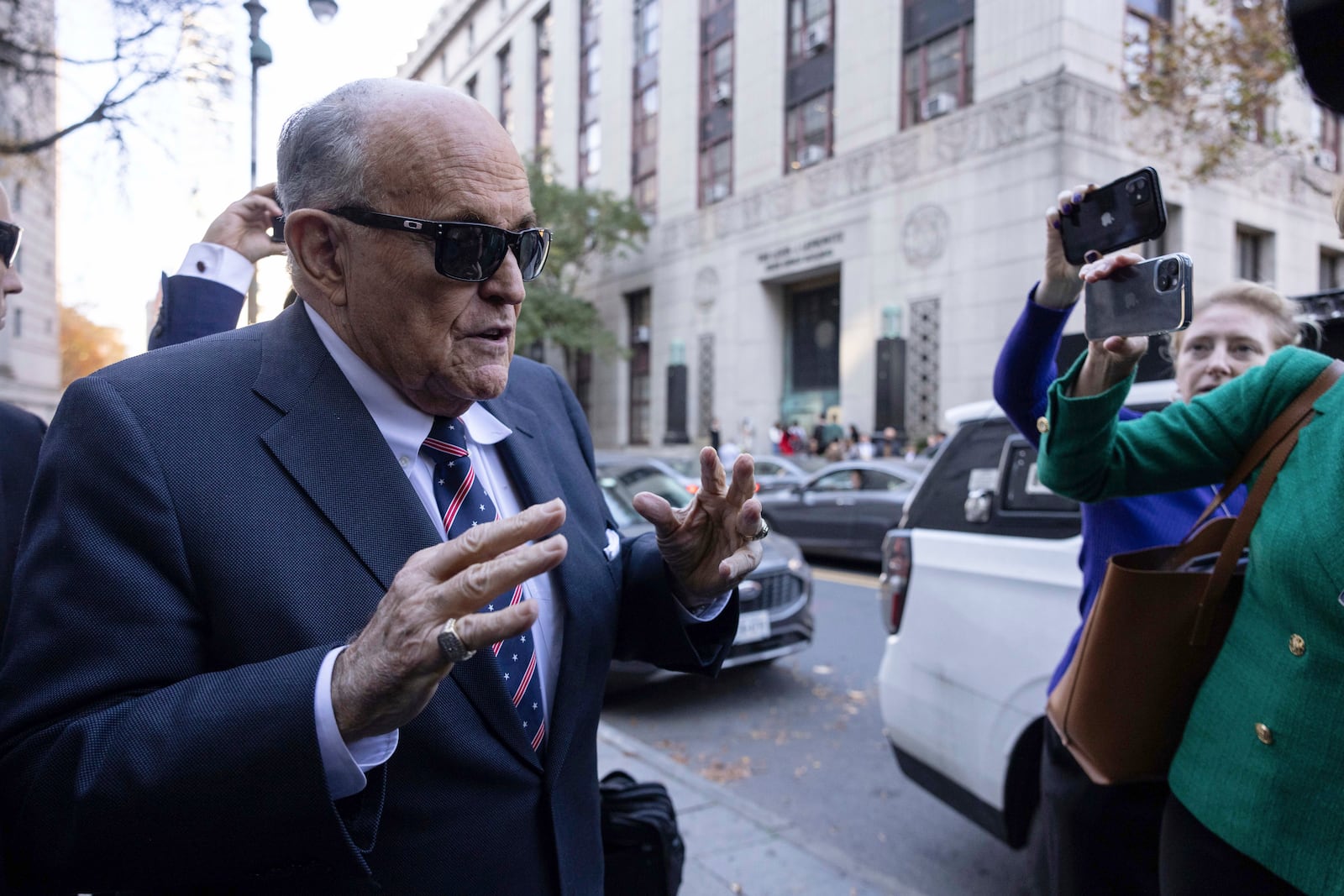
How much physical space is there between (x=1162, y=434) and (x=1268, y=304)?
78 cm

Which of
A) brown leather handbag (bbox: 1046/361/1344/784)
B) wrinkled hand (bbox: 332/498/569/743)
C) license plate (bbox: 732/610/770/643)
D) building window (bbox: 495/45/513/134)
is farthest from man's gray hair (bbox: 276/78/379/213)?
building window (bbox: 495/45/513/134)

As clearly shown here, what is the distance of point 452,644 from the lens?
3.47ft

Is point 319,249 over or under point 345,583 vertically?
over

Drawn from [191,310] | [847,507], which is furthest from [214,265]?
[847,507]

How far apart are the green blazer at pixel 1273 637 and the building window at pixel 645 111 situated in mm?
30018

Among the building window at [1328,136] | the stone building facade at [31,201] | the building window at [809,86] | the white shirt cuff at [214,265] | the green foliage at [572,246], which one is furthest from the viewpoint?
the green foliage at [572,246]

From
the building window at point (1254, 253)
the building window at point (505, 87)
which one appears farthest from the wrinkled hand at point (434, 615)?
the building window at point (505, 87)

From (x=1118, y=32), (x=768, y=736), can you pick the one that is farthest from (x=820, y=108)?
(x=768, y=736)

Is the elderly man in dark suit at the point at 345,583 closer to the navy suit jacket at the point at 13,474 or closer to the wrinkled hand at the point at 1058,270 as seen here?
the navy suit jacket at the point at 13,474

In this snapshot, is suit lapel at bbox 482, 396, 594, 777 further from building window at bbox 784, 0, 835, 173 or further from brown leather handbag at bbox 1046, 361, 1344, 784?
building window at bbox 784, 0, 835, 173

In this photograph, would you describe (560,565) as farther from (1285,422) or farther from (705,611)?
(1285,422)

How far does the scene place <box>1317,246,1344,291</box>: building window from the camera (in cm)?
2459

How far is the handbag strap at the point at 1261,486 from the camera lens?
1.74 meters

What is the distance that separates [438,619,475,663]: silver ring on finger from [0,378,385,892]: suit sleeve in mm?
224
